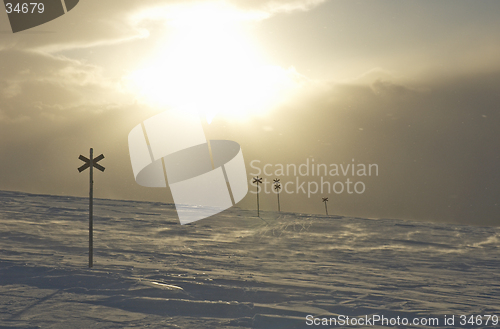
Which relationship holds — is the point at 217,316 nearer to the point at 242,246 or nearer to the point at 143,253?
the point at 143,253

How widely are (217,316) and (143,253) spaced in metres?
12.7

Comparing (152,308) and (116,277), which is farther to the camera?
(116,277)

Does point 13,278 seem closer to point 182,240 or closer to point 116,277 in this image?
point 116,277

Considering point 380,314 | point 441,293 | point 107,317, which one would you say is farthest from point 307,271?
point 107,317

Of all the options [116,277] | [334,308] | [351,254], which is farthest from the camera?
[351,254]

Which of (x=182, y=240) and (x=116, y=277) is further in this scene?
(x=182, y=240)

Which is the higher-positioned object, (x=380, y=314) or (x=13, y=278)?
(x=13, y=278)

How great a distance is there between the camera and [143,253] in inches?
873

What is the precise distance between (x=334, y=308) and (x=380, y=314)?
56.6 inches

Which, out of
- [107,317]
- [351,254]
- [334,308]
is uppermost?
[107,317]

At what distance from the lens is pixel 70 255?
19375mm

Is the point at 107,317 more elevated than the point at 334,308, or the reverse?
the point at 107,317

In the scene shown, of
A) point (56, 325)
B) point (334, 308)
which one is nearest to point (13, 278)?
point (56, 325)

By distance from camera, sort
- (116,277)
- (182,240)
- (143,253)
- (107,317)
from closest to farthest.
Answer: (107,317)
(116,277)
(143,253)
(182,240)
